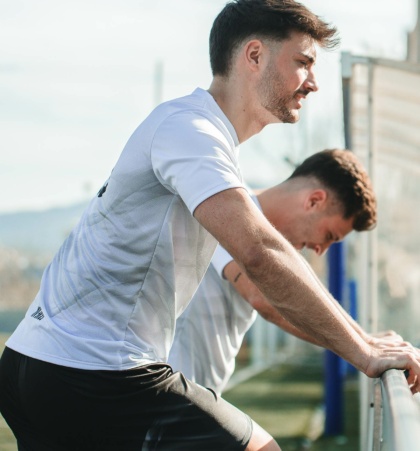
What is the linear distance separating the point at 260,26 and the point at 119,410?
1078mm

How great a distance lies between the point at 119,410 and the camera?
7.95 ft

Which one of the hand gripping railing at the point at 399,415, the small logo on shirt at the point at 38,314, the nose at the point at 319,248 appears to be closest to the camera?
the hand gripping railing at the point at 399,415

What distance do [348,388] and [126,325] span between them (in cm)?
1258

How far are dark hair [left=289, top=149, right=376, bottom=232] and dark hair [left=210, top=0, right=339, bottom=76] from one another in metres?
1.02

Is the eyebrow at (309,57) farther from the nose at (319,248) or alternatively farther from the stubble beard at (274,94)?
the nose at (319,248)

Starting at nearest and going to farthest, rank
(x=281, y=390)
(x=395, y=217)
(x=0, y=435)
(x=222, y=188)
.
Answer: (x=222, y=188), (x=0, y=435), (x=281, y=390), (x=395, y=217)

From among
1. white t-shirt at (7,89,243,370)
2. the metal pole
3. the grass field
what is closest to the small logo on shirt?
white t-shirt at (7,89,243,370)

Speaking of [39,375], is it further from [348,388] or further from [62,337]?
[348,388]

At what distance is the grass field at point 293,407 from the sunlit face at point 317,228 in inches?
203

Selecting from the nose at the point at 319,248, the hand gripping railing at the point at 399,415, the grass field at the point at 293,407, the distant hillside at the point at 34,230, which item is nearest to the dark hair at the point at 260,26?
the hand gripping railing at the point at 399,415

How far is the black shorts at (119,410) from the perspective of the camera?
2424mm

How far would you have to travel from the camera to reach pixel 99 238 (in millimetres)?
2484

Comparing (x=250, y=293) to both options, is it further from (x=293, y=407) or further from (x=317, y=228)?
(x=293, y=407)

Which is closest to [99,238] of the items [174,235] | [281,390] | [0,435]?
[174,235]
